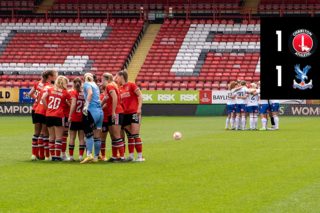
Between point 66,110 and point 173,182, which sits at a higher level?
point 66,110

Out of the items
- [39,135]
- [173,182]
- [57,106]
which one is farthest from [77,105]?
[173,182]

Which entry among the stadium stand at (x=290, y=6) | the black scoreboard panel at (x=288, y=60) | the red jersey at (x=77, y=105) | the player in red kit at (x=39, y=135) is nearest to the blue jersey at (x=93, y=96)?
the red jersey at (x=77, y=105)

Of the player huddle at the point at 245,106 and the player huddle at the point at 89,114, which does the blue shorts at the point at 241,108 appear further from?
the player huddle at the point at 89,114

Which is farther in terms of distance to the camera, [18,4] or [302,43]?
[18,4]

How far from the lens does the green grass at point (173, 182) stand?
19.4 feet

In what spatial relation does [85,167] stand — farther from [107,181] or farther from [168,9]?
[168,9]

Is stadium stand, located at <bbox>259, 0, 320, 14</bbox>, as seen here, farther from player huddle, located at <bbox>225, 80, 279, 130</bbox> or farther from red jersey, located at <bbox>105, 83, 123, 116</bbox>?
red jersey, located at <bbox>105, 83, 123, 116</bbox>

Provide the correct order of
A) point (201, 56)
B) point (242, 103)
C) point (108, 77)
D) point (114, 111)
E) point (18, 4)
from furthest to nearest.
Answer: point (18, 4) → point (201, 56) → point (242, 103) → point (108, 77) → point (114, 111)

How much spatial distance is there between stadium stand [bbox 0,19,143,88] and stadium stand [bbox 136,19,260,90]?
9.29 feet

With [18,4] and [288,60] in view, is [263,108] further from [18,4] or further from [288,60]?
[18,4]

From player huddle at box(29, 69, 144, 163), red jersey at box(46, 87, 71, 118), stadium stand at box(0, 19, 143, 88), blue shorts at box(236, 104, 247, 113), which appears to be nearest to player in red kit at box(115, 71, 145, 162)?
player huddle at box(29, 69, 144, 163)

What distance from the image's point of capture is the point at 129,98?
10062 millimetres

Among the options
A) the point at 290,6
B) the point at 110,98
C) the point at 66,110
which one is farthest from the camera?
the point at 290,6

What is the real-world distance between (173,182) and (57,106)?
12.7 feet
